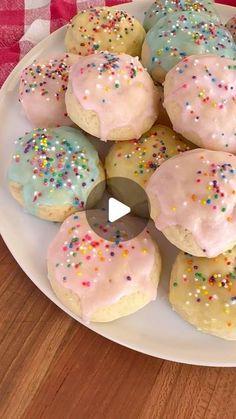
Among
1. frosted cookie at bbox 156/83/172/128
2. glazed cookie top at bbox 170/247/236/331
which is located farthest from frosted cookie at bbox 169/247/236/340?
frosted cookie at bbox 156/83/172/128

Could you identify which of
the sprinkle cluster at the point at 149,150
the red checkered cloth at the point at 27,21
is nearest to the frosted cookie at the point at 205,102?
the sprinkle cluster at the point at 149,150

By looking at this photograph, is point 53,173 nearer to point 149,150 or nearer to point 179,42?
point 149,150

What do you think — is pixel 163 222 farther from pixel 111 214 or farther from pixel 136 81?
pixel 136 81

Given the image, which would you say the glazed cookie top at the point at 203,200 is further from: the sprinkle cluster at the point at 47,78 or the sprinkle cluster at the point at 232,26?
the sprinkle cluster at the point at 232,26

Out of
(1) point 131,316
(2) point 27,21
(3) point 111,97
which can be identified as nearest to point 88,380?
(1) point 131,316

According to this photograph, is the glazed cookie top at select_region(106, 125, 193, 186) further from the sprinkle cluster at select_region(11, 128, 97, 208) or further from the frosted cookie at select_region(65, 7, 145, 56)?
the frosted cookie at select_region(65, 7, 145, 56)
